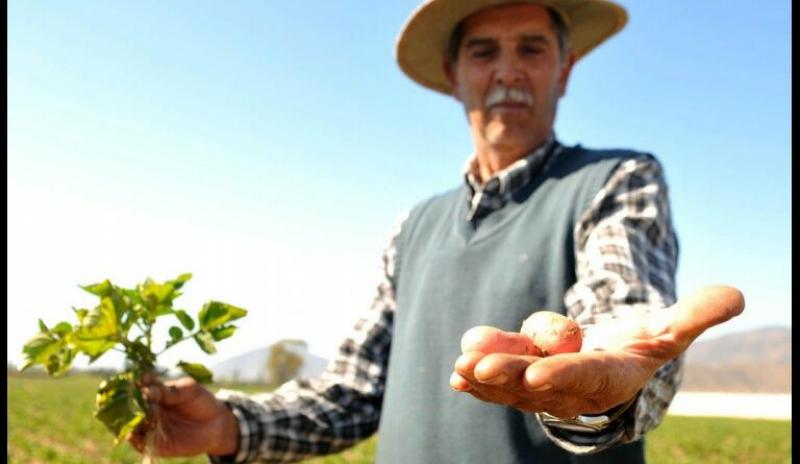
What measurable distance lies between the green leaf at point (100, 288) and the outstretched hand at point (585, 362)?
3.37 feet

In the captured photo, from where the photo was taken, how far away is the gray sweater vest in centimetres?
213

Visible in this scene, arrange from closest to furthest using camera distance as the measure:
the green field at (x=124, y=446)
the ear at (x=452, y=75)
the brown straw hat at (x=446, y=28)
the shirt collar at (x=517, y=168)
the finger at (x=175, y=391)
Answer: the finger at (x=175, y=391), the shirt collar at (x=517, y=168), the brown straw hat at (x=446, y=28), the ear at (x=452, y=75), the green field at (x=124, y=446)

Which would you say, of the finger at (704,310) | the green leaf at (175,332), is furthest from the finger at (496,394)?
the green leaf at (175,332)

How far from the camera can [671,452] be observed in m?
17.6

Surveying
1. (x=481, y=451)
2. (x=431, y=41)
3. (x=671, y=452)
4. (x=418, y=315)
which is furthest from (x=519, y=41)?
(x=671, y=452)

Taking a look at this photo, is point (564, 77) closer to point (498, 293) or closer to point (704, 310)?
point (498, 293)

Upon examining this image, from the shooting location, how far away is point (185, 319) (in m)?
1.98

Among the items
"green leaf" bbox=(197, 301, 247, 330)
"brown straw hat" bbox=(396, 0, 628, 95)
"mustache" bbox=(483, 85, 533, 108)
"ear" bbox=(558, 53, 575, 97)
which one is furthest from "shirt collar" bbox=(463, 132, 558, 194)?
"green leaf" bbox=(197, 301, 247, 330)

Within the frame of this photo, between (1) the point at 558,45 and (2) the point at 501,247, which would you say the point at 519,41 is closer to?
(1) the point at 558,45

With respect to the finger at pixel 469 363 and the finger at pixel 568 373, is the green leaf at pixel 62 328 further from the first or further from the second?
the finger at pixel 568 373

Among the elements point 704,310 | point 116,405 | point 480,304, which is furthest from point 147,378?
point 704,310

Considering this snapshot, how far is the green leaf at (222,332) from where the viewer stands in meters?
1.97

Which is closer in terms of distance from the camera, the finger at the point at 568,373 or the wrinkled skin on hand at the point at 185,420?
the finger at the point at 568,373

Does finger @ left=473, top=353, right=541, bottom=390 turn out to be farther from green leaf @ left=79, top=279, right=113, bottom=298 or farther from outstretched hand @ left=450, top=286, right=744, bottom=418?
green leaf @ left=79, top=279, right=113, bottom=298
